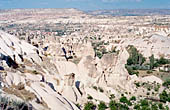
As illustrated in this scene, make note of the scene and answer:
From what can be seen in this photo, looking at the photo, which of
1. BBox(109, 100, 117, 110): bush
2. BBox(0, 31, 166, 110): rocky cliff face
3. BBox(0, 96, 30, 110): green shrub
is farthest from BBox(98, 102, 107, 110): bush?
BBox(0, 96, 30, 110): green shrub

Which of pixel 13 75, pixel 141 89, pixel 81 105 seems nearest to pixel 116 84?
pixel 141 89

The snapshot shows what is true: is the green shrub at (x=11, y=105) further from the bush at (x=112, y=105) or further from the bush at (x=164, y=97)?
the bush at (x=164, y=97)

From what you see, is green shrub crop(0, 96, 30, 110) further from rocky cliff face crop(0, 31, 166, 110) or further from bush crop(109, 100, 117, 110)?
bush crop(109, 100, 117, 110)

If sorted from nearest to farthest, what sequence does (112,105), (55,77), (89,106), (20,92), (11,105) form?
1. (11,105)
2. (20,92)
3. (89,106)
4. (112,105)
5. (55,77)

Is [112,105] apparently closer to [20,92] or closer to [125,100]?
[125,100]

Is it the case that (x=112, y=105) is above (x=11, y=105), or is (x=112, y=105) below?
below

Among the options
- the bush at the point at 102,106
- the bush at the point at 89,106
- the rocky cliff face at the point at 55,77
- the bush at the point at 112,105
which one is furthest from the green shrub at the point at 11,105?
the bush at the point at 112,105

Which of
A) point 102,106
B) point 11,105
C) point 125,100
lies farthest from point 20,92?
point 125,100

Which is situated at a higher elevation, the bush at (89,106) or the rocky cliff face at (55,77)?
the rocky cliff face at (55,77)

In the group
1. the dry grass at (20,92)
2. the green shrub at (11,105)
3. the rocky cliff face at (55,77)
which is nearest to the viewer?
the green shrub at (11,105)

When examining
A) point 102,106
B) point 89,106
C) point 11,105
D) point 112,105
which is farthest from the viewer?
point 112,105
